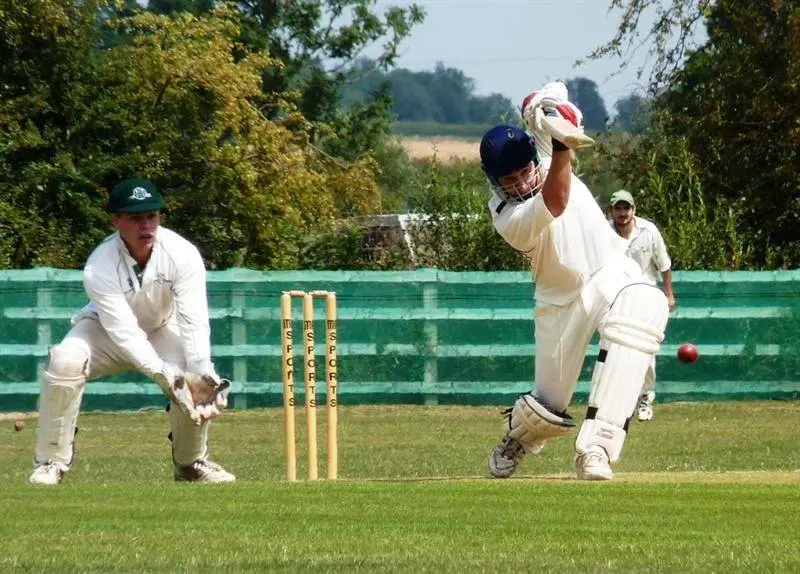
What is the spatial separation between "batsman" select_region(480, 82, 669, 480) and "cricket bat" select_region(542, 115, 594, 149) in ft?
0.37

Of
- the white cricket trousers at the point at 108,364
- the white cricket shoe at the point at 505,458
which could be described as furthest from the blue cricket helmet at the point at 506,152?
the white cricket trousers at the point at 108,364

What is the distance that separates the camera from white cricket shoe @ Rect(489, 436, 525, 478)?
8797mm

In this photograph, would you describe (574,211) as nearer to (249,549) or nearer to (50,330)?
(249,549)

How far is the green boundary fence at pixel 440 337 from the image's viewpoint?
687 inches

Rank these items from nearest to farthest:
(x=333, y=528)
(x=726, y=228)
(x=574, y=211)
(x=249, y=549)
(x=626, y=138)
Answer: (x=249, y=549)
(x=333, y=528)
(x=574, y=211)
(x=726, y=228)
(x=626, y=138)

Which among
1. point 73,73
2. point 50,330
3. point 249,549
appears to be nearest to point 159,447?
point 50,330

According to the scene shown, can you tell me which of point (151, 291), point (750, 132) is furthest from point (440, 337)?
point (151, 291)

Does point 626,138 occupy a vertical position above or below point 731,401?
above

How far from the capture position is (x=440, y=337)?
1758cm

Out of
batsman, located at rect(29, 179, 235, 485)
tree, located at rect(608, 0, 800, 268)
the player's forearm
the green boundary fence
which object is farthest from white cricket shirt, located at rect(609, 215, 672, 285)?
the player's forearm

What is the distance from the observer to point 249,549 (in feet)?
19.8

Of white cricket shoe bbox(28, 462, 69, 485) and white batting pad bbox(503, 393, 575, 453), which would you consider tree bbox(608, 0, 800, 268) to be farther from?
white cricket shoe bbox(28, 462, 69, 485)

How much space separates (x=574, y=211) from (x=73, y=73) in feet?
53.3

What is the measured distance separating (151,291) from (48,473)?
3.62ft
